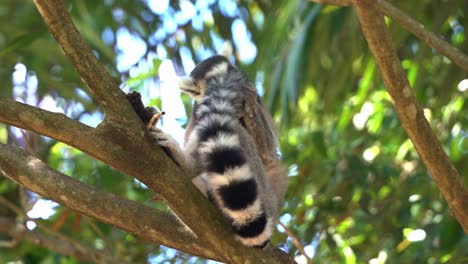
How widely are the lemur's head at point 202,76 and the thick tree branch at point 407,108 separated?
1.14 metres

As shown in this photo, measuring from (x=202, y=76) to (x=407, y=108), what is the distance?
4.40 feet

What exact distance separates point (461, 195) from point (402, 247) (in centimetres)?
179

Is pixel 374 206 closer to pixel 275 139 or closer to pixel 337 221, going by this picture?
pixel 337 221

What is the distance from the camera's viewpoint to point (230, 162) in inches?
118

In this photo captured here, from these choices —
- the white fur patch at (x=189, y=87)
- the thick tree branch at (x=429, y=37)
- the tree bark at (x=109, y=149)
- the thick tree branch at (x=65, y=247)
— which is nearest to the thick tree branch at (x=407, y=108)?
the thick tree branch at (x=429, y=37)

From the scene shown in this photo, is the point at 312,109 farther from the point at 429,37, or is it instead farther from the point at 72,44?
the point at 72,44

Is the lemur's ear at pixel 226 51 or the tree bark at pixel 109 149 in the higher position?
the lemur's ear at pixel 226 51

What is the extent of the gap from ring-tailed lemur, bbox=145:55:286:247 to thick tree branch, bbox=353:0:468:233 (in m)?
0.65

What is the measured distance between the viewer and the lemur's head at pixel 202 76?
388 centimetres

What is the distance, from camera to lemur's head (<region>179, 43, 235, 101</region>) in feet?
12.7

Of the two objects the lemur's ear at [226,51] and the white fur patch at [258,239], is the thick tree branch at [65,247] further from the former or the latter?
the white fur patch at [258,239]

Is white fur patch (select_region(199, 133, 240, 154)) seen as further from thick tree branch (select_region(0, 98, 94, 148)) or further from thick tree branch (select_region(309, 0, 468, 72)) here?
thick tree branch (select_region(309, 0, 468, 72))

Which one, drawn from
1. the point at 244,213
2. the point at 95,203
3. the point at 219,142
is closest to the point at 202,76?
the point at 219,142

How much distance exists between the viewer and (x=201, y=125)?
10.5 ft
